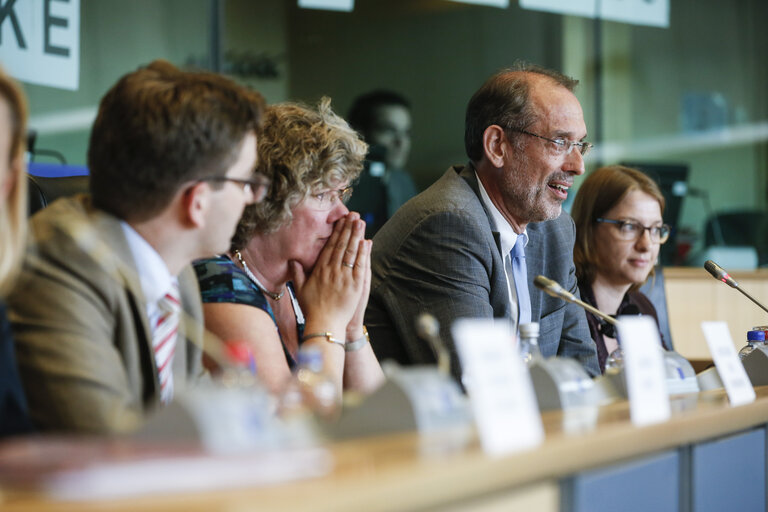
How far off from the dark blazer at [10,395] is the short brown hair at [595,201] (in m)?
1.86

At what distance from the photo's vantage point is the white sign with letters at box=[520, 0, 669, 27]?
5445 mm

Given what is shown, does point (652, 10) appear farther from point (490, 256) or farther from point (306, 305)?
point (306, 305)

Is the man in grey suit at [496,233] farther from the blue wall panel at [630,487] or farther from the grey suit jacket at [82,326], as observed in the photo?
the grey suit jacket at [82,326]

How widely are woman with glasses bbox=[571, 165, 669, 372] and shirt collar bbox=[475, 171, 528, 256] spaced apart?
43cm

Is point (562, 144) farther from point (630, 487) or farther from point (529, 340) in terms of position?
point (630, 487)

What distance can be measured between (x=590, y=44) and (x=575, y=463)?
4.85m

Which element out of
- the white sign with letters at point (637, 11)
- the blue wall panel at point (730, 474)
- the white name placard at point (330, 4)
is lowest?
the blue wall panel at point (730, 474)

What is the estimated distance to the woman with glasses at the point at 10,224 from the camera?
1032 mm

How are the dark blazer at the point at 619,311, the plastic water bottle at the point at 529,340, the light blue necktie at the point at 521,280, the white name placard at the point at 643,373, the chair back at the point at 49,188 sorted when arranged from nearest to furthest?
the white name placard at the point at 643,373
the plastic water bottle at the point at 529,340
the chair back at the point at 49,188
the light blue necktie at the point at 521,280
the dark blazer at the point at 619,311

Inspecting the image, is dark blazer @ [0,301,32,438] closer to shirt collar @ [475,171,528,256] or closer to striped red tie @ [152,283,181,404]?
Answer: striped red tie @ [152,283,181,404]

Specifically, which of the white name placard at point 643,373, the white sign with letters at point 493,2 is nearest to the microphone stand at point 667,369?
the white name placard at point 643,373

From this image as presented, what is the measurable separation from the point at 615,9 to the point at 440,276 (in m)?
4.01

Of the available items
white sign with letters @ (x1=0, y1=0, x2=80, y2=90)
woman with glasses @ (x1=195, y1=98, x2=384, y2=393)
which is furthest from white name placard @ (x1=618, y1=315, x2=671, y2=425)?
white sign with letters @ (x1=0, y1=0, x2=80, y2=90)

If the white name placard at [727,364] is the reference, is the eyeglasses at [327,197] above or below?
above
